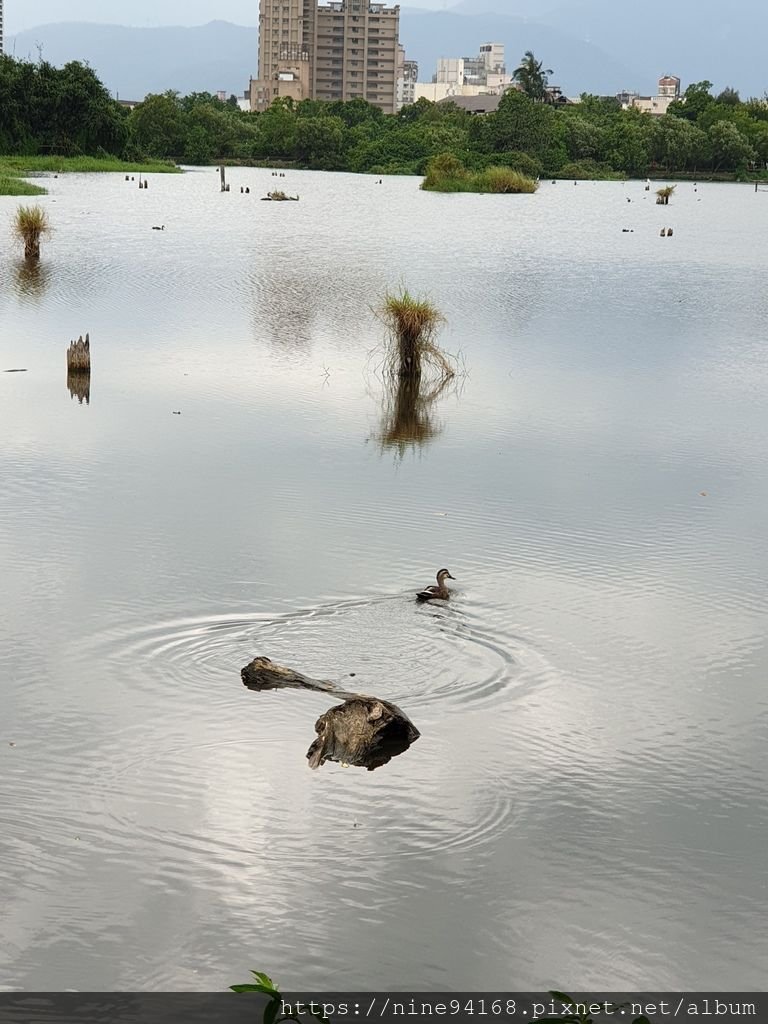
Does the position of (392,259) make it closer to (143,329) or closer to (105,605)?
(143,329)

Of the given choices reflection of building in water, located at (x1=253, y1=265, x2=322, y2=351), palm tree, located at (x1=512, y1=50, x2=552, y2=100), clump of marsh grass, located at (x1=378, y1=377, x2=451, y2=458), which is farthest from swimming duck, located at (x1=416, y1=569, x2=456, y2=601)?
palm tree, located at (x1=512, y1=50, x2=552, y2=100)

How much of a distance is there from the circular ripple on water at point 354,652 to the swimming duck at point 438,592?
0.09 m

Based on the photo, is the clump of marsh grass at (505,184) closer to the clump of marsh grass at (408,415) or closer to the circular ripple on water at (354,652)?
the clump of marsh grass at (408,415)

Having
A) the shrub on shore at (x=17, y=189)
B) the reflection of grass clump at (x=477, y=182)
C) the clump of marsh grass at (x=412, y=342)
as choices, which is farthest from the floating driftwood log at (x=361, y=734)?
the reflection of grass clump at (x=477, y=182)

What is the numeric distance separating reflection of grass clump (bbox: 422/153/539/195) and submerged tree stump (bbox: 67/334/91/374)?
70.4 meters

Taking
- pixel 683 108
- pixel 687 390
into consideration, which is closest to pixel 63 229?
pixel 687 390

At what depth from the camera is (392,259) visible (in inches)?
1470

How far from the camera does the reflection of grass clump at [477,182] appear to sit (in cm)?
8606

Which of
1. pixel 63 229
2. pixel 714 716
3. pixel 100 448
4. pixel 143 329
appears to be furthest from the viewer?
pixel 63 229

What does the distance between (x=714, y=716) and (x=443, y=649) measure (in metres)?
1.62

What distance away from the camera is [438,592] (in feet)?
30.1

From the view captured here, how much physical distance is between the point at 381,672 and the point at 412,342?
444 inches

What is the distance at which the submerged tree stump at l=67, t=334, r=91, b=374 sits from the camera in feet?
58.4

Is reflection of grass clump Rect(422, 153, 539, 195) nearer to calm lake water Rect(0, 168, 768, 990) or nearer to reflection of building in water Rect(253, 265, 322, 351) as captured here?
reflection of building in water Rect(253, 265, 322, 351)
